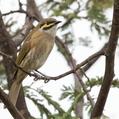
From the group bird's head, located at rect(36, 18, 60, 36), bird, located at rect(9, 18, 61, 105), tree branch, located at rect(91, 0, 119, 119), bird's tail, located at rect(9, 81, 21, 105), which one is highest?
tree branch, located at rect(91, 0, 119, 119)

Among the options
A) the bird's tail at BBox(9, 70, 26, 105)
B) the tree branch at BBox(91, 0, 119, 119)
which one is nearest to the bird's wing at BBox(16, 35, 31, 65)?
the bird's tail at BBox(9, 70, 26, 105)

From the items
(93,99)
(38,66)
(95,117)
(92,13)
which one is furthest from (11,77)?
(95,117)

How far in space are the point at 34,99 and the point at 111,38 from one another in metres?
1.94

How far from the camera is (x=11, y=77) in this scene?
5.51m

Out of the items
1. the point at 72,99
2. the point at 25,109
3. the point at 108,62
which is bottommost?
the point at 25,109

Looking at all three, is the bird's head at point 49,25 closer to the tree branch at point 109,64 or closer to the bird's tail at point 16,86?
the bird's tail at point 16,86

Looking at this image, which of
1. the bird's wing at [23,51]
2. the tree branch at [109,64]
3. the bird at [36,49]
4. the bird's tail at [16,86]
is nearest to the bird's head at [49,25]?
the bird at [36,49]

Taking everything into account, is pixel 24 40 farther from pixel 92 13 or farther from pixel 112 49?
pixel 112 49

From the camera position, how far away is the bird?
5.31m

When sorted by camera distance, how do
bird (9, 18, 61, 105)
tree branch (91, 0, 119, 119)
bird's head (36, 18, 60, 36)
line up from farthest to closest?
bird's head (36, 18, 60, 36) → bird (9, 18, 61, 105) → tree branch (91, 0, 119, 119)

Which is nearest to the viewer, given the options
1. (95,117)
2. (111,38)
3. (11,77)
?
(111,38)

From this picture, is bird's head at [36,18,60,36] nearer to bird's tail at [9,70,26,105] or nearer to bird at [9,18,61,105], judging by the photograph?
bird at [9,18,61,105]

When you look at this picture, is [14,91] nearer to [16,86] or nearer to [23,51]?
[16,86]

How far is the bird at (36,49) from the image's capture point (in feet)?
17.4
